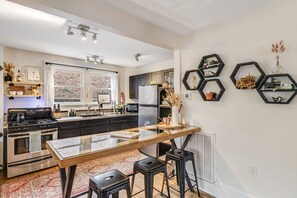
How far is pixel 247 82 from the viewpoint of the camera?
1.96 m

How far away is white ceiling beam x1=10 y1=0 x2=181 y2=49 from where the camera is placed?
4.97 feet

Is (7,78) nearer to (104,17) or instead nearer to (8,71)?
(8,71)

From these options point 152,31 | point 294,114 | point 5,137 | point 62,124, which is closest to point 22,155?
point 5,137

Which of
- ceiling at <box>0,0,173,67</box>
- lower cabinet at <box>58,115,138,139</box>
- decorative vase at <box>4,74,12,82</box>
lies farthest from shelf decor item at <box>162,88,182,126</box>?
decorative vase at <box>4,74,12,82</box>

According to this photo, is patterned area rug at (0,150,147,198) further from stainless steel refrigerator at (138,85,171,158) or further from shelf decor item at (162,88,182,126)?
shelf decor item at (162,88,182,126)

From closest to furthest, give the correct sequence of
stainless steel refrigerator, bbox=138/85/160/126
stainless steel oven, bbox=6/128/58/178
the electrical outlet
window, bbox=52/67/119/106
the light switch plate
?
the electrical outlet < the light switch plate < stainless steel oven, bbox=6/128/58/178 < stainless steel refrigerator, bbox=138/85/160/126 < window, bbox=52/67/119/106

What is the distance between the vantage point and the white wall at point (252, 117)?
174 centimetres

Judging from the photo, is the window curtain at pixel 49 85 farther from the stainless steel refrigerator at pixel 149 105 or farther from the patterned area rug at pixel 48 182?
the stainless steel refrigerator at pixel 149 105

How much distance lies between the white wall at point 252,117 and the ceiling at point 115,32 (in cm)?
24

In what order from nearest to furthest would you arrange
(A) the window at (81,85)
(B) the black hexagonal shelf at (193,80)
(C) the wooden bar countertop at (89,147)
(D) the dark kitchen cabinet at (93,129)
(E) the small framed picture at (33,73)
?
(C) the wooden bar countertop at (89,147) → (B) the black hexagonal shelf at (193,80) → (E) the small framed picture at (33,73) → (D) the dark kitchen cabinet at (93,129) → (A) the window at (81,85)

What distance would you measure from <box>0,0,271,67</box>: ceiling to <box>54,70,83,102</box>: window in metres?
0.88

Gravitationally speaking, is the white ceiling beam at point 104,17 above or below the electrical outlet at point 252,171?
above

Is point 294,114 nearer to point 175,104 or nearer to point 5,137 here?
point 175,104

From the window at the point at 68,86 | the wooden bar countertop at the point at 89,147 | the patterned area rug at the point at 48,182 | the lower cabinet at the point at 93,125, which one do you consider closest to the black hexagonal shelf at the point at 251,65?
the wooden bar countertop at the point at 89,147
